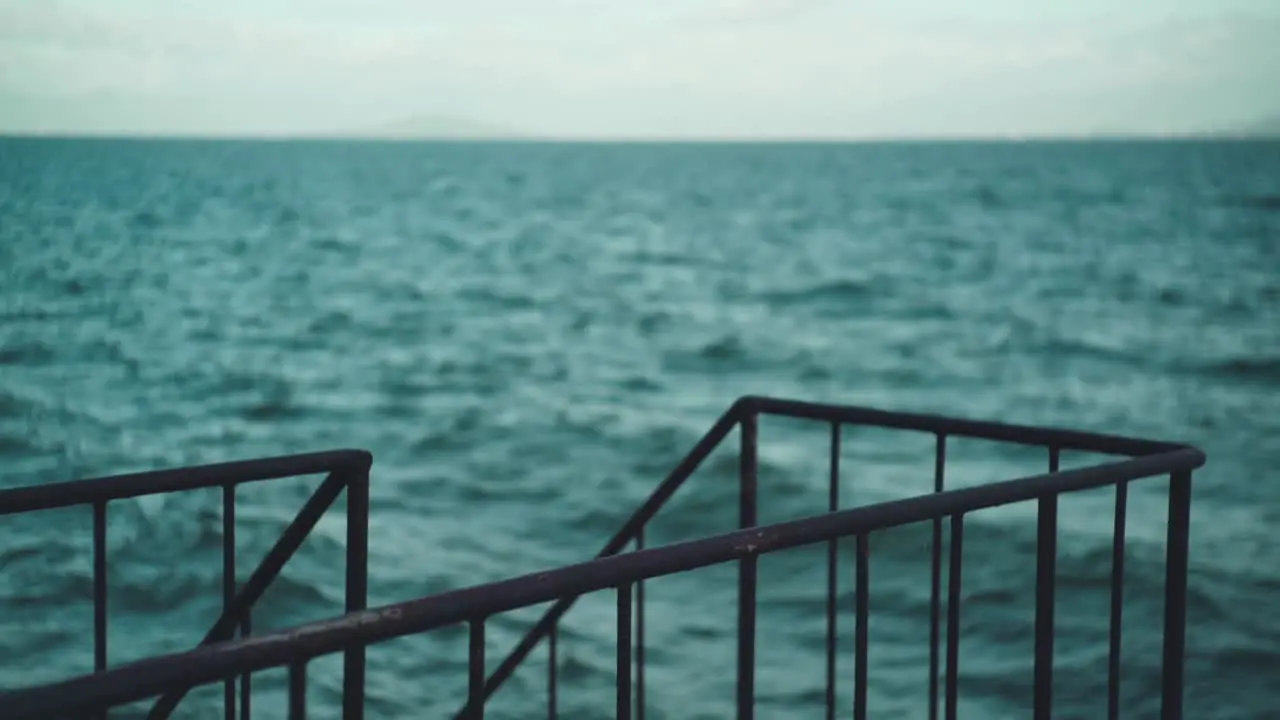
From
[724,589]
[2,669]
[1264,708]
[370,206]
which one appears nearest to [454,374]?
[724,589]

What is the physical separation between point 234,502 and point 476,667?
890 mm

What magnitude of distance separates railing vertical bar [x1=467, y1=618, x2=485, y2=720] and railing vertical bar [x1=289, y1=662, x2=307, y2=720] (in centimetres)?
63

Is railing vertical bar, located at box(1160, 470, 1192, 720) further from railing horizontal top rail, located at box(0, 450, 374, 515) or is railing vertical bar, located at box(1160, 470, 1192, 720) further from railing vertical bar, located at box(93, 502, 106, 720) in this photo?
railing vertical bar, located at box(93, 502, 106, 720)

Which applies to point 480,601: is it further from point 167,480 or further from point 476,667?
point 167,480

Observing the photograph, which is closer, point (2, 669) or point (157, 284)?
point (2, 669)

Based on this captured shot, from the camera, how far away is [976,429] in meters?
3.57

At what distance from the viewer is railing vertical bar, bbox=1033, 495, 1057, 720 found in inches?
119

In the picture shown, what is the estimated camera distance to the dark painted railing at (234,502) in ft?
8.87

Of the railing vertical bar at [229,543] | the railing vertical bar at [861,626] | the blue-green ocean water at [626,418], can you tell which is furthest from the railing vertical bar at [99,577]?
the blue-green ocean water at [626,418]

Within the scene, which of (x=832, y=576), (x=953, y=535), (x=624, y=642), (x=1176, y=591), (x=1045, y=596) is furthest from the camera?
(x=832, y=576)

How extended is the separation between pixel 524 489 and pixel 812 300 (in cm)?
2309

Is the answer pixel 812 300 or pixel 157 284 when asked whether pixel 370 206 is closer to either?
pixel 157 284

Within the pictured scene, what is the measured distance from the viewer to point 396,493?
15336 mm

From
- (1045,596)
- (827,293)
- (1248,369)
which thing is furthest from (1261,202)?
(1045,596)
